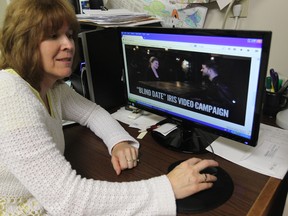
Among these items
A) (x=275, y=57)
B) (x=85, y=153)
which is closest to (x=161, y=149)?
(x=85, y=153)

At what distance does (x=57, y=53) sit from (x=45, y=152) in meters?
0.30

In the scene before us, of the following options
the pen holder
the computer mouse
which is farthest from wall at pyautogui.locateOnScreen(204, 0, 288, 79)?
the computer mouse

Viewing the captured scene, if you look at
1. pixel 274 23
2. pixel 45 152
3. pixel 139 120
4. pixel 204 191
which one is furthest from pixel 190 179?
pixel 274 23

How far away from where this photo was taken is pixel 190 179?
68 cm

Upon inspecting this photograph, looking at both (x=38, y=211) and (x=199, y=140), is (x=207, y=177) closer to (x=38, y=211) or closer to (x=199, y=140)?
(x=199, y=140)

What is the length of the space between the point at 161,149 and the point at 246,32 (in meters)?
0.46

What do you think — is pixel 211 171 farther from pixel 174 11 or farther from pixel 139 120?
pixel 174 11

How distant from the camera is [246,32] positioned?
0.65 m

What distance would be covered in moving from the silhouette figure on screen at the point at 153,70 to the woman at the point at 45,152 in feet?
0.87

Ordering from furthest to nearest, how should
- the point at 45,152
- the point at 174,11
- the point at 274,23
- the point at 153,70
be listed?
the point at 174,11 < the point at 274,23 < the point at 153,70 < the point at 45,152

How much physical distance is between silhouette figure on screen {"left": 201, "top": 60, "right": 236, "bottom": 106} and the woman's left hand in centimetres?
30

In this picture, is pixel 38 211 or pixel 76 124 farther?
pixel 76 124

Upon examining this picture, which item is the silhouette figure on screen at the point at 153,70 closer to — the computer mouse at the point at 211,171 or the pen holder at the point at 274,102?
the computer mouse at the point at 211,171

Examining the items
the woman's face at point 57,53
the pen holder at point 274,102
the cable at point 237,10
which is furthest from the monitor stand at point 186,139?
the cable at point 237,10
